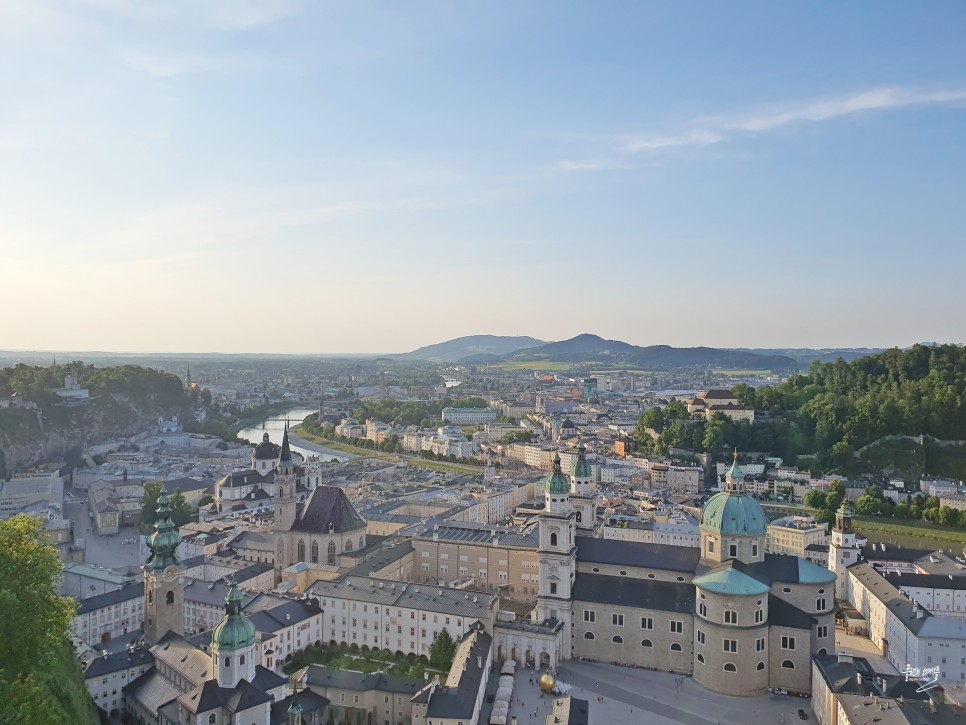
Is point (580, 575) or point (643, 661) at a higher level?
point (580, 575)

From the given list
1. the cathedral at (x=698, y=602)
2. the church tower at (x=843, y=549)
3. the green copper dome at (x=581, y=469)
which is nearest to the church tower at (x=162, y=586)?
the cathedral at (x=698, y=602)

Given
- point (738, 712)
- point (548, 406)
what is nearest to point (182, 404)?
point (548, 406)

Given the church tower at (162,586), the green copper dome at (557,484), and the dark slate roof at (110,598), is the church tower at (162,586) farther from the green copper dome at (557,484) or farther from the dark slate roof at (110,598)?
the green copper dome at (557,484)

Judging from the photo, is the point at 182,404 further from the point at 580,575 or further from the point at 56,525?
the point at 580,575

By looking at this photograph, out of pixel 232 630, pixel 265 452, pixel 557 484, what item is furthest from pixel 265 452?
pixel 232 630

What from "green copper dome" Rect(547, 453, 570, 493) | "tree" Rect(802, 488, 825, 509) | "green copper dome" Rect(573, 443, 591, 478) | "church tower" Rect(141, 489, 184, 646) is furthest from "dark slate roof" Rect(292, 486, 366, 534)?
"tree" Rect(802, 488, 825, 509)

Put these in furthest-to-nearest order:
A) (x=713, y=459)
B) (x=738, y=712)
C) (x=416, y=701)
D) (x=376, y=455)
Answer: (x=376, y=455) < (x=713, y=459) < (x=738, y=712) < (x=416, y=701)
